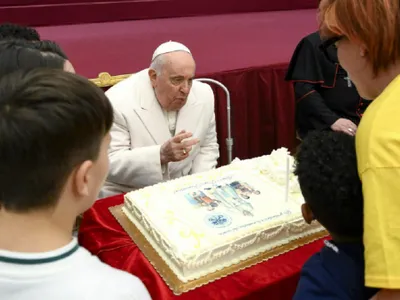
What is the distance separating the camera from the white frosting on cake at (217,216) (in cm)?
122

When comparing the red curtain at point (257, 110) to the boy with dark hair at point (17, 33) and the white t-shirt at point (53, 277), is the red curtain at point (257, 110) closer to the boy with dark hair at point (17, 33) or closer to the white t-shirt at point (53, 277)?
the boy with dark hair at point (17, 33)

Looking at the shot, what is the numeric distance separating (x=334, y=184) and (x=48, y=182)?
556 mm

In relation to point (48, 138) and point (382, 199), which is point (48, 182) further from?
point (382, 199)

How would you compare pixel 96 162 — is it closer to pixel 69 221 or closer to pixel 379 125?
pixel 69 221

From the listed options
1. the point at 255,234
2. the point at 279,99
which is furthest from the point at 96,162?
the point at 279,99

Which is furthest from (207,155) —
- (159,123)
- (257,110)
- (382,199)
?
(382,199)

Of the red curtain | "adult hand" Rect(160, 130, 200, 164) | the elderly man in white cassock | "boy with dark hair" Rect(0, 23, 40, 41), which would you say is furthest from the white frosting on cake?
the red curtain

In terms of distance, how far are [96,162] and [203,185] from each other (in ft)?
2.46

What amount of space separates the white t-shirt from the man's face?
1390 millimetres

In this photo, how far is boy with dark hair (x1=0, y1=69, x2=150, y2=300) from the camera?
2.27ft

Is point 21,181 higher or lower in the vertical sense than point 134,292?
higher

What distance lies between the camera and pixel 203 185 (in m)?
1.52

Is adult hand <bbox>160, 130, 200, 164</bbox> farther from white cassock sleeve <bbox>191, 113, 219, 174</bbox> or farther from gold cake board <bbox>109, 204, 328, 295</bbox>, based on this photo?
gold cake board <bbox>109, 204, 328, 295</bbox>

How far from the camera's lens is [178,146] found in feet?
6.10
